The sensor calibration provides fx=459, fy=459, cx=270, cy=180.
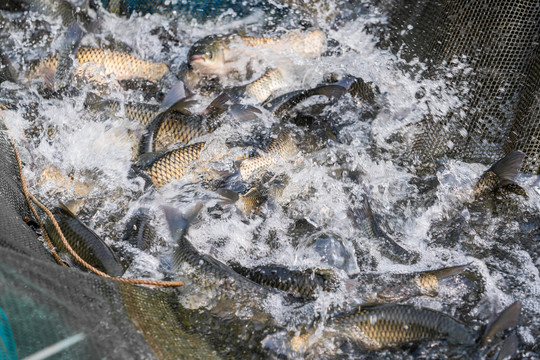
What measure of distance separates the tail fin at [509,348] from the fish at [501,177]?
1248 mm

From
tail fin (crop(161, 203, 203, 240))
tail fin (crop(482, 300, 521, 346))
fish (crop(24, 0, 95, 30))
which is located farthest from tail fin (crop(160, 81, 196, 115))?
tail fin (crop(482, 300, 521, 346))

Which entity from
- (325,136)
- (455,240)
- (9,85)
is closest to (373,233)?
(455,240)

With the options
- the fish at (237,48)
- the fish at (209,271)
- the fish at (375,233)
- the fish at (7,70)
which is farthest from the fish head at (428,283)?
the fish at (7,70)

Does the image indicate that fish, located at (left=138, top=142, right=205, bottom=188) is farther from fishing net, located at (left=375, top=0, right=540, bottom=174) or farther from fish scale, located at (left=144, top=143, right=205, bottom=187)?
fishing net, located at (left=375, top=0, right=540, bottom=174)

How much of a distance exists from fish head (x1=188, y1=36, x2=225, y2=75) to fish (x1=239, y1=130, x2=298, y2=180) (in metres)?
1.03

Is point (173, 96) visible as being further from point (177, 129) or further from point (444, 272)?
point (444, 272)

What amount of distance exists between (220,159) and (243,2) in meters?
1.84

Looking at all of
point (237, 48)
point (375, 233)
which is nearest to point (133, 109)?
point (237, 48)

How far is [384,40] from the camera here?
3.91 metres

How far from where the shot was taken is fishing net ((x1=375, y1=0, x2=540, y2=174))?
10.8 ft

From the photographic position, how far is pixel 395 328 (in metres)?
2.05

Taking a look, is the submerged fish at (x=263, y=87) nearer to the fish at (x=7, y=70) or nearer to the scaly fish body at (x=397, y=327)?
the fish at (x=7, y=70)

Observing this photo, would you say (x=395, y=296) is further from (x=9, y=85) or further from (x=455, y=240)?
(x=9, y=85)

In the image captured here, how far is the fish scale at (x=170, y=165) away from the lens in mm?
2844
